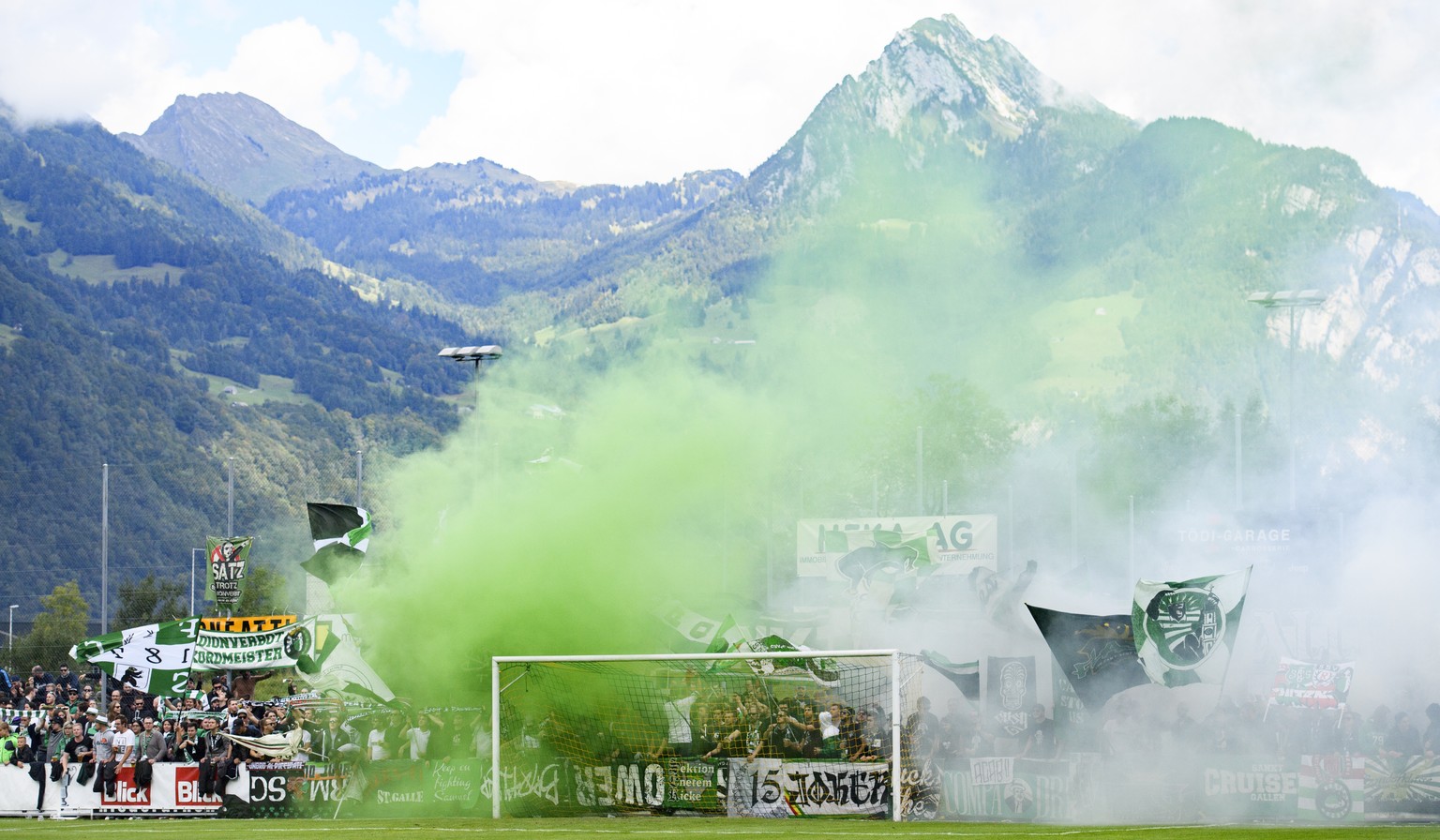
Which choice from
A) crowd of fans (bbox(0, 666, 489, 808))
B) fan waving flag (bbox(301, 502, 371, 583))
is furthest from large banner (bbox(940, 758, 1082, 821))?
fan waving flag (bbox(301, 502, 371, 583))

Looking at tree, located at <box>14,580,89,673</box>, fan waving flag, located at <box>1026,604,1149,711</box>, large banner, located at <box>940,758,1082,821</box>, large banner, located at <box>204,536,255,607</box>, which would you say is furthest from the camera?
tree, located at <box>14,580,89,673</box>

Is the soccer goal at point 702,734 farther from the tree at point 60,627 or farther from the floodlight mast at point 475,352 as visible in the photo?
the tree at point 60,627

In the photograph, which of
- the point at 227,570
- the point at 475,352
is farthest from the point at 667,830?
the point at 475,352

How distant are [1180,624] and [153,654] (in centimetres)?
2048

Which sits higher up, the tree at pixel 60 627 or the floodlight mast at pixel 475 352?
the floodlight mast at pixel 475 352

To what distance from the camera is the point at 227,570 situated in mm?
40406

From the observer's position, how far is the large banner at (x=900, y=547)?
41.7 metres

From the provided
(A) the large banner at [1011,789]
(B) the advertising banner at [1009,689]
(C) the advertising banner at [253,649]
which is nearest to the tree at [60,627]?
(C) the advertising banner at [253,649]

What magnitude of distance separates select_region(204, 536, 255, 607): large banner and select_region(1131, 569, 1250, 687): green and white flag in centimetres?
2524

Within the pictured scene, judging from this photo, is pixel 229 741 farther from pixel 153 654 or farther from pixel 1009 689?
pixel 1009 689

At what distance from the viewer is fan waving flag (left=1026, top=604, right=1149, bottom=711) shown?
78.0ft

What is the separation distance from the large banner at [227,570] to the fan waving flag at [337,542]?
1075cm

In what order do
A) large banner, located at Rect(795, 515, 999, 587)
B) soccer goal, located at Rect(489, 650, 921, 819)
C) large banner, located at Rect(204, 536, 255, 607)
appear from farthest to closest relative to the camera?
large banner, located at Rect(795, 515, 999, 587), large banner, located at Rect(204, 536, 255, 607), soccer goal, located at Rect(489, 650, 921, 819)

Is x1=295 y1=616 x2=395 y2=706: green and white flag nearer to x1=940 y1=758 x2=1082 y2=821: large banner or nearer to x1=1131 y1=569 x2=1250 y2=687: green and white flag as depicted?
x1=940 y1=758 x2=1082 y2=821: large banner
